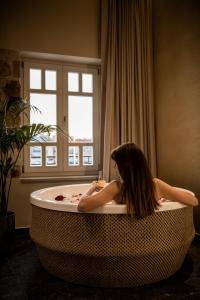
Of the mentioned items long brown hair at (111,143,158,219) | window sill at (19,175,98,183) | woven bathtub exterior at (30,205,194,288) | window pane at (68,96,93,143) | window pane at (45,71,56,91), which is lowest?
woven bathtub exterior at (30,205,194,288)

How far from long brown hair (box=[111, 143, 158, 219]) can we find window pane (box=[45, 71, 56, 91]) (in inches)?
79.4

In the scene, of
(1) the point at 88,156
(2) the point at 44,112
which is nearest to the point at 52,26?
(2) the point at 44,112

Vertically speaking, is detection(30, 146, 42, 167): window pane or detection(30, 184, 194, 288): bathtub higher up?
detection(30, 146, 42, 167): window pane

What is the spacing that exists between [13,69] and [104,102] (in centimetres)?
108

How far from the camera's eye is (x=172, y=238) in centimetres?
178

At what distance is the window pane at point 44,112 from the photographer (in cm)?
338

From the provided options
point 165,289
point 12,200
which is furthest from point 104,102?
point 165,289

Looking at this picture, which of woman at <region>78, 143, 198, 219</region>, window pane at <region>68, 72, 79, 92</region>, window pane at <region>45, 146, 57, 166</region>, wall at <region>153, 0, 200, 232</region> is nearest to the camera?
woman at <region>78, 143, 198, 219</region>

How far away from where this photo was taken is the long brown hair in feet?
5.49

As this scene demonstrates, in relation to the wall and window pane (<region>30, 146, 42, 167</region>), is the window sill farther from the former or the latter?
the wall

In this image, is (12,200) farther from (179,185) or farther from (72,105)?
(179,185)

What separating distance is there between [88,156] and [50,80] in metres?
1.04

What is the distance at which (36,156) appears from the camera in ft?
11.1

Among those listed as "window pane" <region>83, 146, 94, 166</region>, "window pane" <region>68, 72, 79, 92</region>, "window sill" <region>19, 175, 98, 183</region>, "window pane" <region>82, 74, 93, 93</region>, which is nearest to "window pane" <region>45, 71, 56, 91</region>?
"window pane" <region>68, 72, 79, 92</region>
